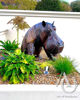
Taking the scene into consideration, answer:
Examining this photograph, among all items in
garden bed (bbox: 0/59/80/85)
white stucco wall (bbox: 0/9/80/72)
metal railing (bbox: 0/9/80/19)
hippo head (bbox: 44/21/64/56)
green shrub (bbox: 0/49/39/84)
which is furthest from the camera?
metal railing (bbox: 0/9/80/19)

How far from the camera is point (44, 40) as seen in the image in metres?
5.36

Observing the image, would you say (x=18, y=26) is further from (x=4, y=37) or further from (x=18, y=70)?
(x=18, y=70)

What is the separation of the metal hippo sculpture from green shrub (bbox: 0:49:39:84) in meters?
0.99

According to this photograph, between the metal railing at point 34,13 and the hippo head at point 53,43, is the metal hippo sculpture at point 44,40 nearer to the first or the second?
the hippo head at point 53,43

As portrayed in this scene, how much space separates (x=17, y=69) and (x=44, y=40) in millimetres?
1789

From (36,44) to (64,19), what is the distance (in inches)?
169

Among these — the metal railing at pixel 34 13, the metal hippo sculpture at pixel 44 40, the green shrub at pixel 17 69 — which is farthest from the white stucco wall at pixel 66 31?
the green shrub at pixel 17 69

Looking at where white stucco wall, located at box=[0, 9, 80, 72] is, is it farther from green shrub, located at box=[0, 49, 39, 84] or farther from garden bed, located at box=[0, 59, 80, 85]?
green shrub, located at box=[0, 49, 39, 84]

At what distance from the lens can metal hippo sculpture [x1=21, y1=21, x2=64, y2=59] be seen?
4965 mm

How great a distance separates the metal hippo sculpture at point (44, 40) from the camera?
195 inches

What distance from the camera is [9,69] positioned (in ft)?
12.5

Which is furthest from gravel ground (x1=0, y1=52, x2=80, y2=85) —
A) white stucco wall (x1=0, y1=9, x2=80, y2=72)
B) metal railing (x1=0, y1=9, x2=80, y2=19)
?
metal railing (x1=0, y1=9, x2=80, y2=19)

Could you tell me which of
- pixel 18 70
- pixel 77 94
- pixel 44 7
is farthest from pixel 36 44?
pixel 44 7

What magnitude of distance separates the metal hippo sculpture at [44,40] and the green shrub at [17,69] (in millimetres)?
994
